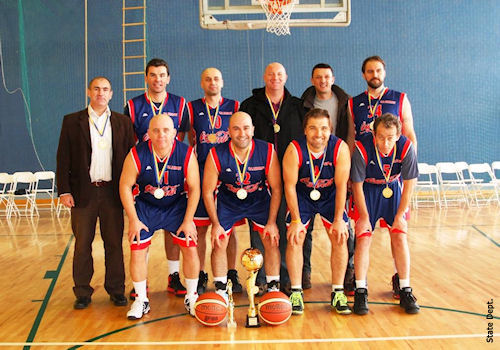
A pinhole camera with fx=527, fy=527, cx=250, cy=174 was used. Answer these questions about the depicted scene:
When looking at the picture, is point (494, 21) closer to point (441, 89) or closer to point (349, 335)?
point (441, 89)

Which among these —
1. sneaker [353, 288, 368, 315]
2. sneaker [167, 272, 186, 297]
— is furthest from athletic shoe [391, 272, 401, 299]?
sneaker [167, 272, 186, 297]

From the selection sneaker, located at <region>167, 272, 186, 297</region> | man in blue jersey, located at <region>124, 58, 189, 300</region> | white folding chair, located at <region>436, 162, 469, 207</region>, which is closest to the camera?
man in blue jersey, located at <region>124, 58, 189, 300</region>

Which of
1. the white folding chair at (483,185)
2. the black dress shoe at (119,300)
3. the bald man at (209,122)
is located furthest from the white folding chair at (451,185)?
the black dress shoe at (119,300)

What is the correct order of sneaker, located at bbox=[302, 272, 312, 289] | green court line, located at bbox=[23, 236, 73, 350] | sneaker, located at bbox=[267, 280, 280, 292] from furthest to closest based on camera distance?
1. sneaker, located at bbox=[302, 272, 312, 289]
2. sneaker, located at bbox=[267, 280, 280, 292]
3. green court line, located at bbox=[23, 236, 73, 350]

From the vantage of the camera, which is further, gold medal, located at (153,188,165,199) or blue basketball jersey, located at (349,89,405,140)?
blue basketball jersey, located at (349,89,405,140)

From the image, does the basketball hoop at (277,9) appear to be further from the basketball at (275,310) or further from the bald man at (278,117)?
the basketball at (275,310)

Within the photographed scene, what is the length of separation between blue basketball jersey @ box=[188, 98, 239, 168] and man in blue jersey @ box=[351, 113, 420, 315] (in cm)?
124

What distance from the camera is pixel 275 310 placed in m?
3.83

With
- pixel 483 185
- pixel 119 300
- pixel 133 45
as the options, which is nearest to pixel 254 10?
pixel 133 45

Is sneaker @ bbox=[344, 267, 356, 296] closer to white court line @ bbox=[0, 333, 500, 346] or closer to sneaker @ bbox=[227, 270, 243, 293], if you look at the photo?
sneaker @ bbox=[227, 270, 243, 293]

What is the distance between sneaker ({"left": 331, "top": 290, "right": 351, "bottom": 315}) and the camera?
4078 millimetres

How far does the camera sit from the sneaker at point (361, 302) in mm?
4062

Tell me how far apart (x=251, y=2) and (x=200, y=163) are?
422 centimetres

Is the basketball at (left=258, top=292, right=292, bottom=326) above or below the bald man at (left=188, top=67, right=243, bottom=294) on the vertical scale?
below
